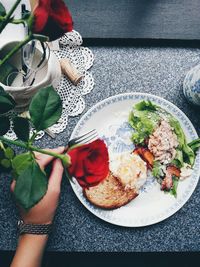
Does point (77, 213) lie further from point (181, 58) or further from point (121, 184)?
point (181, 58)

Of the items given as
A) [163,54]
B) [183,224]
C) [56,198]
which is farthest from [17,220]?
[163,54]

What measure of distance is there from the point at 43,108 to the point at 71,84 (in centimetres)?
27

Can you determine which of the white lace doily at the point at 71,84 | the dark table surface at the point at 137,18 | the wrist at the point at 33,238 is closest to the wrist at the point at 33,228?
the wrist at the point at 33,238

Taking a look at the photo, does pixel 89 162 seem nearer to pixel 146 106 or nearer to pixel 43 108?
pixel 43 108

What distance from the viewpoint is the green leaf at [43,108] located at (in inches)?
21.8

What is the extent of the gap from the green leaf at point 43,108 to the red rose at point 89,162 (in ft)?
0.36

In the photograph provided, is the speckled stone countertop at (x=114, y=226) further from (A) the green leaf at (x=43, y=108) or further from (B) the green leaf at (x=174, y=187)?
(A) the green leaf at (x=43, y=108)

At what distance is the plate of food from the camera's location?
2.60ft

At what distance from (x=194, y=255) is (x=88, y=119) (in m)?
0.66

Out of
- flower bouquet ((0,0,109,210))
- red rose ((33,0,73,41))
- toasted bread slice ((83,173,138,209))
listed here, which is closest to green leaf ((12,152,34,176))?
flower bouquet ((0,0,109,210))

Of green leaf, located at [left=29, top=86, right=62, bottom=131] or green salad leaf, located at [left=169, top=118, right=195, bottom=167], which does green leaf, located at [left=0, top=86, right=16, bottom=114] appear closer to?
green leaf, located at [left=29, top=86, right=62, bottom=131]

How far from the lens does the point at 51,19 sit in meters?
0.44

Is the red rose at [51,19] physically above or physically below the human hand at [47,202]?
above

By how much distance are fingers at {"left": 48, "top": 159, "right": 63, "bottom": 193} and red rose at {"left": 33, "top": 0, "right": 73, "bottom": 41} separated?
0.35m
